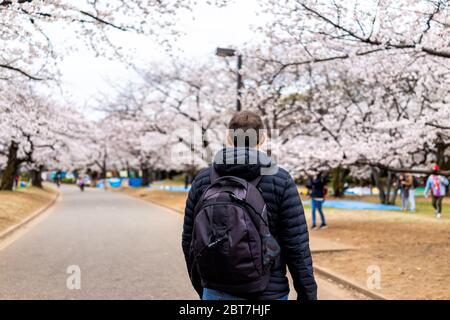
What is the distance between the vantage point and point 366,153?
12469 mm

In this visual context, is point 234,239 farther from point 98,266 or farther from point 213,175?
point 98,266

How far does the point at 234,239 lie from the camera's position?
2.33 m

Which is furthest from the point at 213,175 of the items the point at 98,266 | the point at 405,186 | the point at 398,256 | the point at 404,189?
the point at 404,189

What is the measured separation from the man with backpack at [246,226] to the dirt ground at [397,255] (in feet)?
11.7

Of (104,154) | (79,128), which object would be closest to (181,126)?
(79,128)

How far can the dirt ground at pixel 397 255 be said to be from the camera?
6.00m

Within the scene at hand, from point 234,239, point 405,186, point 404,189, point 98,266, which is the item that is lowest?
point 98,266

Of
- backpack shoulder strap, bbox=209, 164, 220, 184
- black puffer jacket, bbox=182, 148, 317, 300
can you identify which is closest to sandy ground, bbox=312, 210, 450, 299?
black puffer jacket, bbox=182, 148, 317, 300

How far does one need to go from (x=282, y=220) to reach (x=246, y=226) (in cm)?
30

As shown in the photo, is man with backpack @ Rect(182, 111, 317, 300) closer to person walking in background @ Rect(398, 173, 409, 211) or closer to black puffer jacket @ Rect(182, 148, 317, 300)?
black puffer jacket @ Rect(182, 148, 317, 300)

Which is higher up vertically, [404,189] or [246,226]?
→ [246,226]
